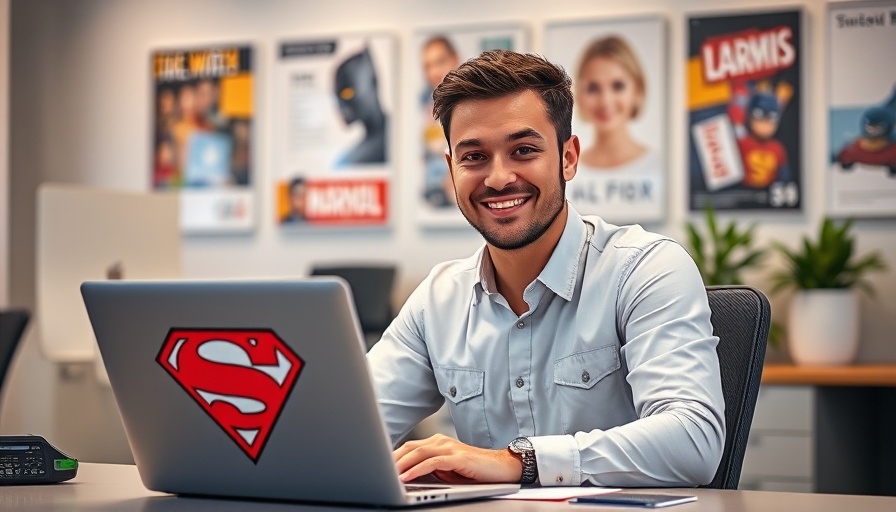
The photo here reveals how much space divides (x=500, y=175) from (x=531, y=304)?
0.73ft

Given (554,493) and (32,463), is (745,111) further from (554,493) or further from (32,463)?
(32,463)

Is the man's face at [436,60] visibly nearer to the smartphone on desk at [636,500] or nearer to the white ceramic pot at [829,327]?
the white ceramic pot at [829,327]

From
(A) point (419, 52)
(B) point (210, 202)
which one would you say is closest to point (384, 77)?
(A) point (419, 52)

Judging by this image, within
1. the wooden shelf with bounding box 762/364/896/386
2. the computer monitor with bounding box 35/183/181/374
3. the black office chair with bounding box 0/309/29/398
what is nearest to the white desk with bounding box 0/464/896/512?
the black office chair with bounding box 0/309/29/398

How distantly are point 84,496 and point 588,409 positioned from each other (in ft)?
2.68

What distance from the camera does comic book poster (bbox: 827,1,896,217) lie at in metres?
4.41

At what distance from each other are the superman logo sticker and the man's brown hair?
79 cm

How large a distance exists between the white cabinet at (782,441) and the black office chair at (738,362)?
7.85 ft

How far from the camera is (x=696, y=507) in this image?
125cm

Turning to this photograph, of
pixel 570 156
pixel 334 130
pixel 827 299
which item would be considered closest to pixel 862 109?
pixel 827 299

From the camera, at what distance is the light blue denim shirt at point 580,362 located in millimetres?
1542

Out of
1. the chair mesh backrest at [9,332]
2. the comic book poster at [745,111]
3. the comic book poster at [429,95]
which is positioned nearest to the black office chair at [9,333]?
the chair mesh backrest at [9,332]

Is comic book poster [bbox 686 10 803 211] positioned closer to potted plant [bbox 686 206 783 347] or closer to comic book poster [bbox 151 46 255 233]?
potted plant [bbox 686 206 783 347]

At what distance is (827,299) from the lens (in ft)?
13.9
